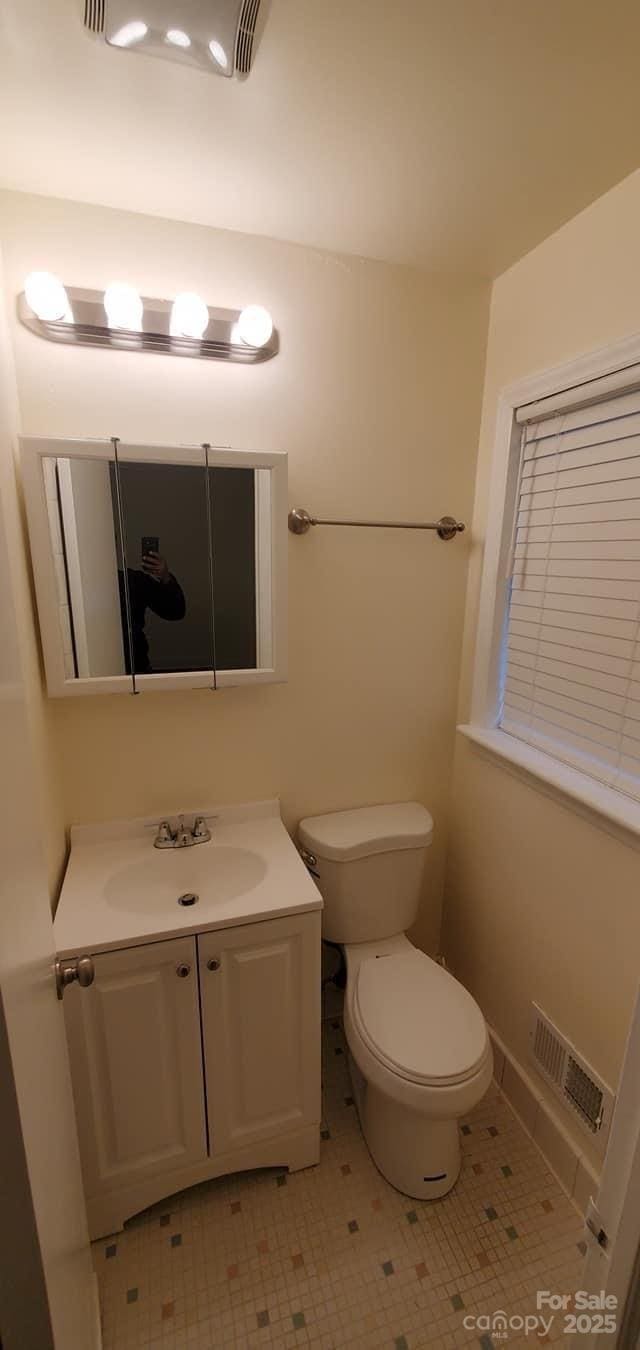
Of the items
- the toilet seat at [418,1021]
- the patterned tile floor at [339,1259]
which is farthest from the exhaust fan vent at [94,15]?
the patterned tile floor at [339,1259]

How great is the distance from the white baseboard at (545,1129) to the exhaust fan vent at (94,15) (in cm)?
233

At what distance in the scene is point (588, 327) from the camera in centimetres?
117

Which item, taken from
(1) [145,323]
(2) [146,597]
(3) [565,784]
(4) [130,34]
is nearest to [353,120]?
(4) [130,34]

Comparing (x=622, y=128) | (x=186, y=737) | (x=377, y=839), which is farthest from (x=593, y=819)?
(x=622, y=128)

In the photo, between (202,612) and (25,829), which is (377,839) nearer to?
(202,612)

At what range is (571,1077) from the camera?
132cm

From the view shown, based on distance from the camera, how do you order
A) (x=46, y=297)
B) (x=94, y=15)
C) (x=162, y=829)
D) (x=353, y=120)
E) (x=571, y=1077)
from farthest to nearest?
1. (x=162, y=829)
2. (x=571, y=1077)
3. (x=46, y=297)
4. (x=353, y=120)
5. (x=94, y=15)

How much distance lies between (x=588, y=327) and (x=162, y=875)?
164cm

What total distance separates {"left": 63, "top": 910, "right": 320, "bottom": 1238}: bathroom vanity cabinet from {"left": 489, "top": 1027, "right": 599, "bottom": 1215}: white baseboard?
1.93 ft

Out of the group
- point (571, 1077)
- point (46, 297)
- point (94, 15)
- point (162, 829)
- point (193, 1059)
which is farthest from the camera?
point (162, 829)

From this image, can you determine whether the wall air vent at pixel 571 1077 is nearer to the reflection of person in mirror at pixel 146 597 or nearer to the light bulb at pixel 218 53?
the reflection of person in mirror at pixel 146 597

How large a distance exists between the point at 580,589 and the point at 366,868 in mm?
930

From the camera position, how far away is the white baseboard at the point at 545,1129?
1282mm

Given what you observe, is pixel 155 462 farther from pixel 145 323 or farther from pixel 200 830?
pixel 200 830
